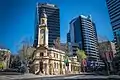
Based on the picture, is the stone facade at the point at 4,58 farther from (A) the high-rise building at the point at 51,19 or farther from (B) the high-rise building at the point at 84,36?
(B) the high-rise building at the point at 84,36

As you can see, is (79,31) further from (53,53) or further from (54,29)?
(53,53)

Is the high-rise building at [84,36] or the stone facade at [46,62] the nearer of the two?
the stone facade at [46,62]

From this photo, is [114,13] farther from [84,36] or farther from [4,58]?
[4,58]

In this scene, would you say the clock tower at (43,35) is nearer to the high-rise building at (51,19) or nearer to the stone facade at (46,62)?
the stone facade at (46,62)

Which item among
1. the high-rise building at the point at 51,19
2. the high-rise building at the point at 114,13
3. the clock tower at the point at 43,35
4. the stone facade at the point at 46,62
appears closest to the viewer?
the stone facade at the point at 46,62

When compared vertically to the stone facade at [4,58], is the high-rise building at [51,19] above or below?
above

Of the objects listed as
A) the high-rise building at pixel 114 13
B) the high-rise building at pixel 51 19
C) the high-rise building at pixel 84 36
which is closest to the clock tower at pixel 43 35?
the high-rise building at pixel 114 13

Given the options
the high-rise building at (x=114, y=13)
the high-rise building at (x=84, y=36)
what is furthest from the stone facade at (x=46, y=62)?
the high-rise building at (x=84, y=36)

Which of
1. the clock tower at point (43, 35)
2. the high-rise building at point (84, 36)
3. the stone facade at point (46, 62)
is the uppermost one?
the high-rise building at point (84, 36)

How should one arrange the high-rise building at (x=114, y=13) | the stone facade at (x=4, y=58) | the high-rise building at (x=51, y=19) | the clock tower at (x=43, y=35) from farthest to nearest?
the high-rise building at (x=51, y=19) < the high-rise building at (x=114, y=13) < the stone facade at (x=4, y=58) < the clock tower at (x=43, y=35)

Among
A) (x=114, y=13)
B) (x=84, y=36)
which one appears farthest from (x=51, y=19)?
(x=114, y=13)

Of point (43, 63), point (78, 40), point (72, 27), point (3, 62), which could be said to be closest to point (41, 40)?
point (43, 63)

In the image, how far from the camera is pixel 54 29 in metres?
129

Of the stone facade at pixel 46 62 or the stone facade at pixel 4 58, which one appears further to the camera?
the stone facade at pixel 4 58
